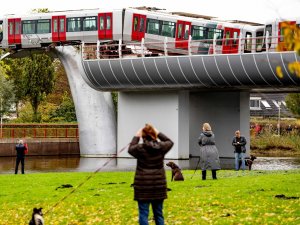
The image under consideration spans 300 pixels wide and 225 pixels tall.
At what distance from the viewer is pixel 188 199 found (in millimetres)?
17406

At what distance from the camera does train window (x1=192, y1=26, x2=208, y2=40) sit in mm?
48031

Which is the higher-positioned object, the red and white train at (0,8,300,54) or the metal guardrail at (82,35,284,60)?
the red and white train at (0,8,300,54)

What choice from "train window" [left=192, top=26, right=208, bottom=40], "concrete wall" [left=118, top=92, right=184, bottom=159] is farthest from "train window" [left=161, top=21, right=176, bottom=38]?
"concrete wall" [left=118, top=92, right=184, bottom=159]

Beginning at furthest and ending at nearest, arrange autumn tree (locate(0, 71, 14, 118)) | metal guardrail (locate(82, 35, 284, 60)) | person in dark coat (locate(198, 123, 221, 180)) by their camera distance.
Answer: autumn tree (locate(0, 71, 14, 118))
metal guardrail (locate(82, 35, 284, 60))
person in dark coat (locate(198, 123, 221, 180))

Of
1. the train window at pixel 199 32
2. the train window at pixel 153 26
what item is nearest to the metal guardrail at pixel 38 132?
the train window at pixel 153 26

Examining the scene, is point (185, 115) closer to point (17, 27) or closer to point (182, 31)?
point (182, 31)

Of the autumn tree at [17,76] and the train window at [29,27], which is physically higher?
the train window at [29,27]

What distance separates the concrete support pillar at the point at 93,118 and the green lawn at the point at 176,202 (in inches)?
1038

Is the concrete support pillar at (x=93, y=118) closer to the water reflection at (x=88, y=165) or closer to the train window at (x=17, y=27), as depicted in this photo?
the water reflection at (x=88, y=165)

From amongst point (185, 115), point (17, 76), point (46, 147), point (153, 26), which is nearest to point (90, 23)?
point (153, 26)

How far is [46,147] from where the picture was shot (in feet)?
172

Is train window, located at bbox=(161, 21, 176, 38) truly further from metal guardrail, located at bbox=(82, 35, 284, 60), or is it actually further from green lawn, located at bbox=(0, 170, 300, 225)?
green lawn, located at bbox=(0, 170, 300, 225)

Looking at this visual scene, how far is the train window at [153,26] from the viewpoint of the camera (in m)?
49.4

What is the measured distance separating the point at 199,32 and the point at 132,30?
4142mm
